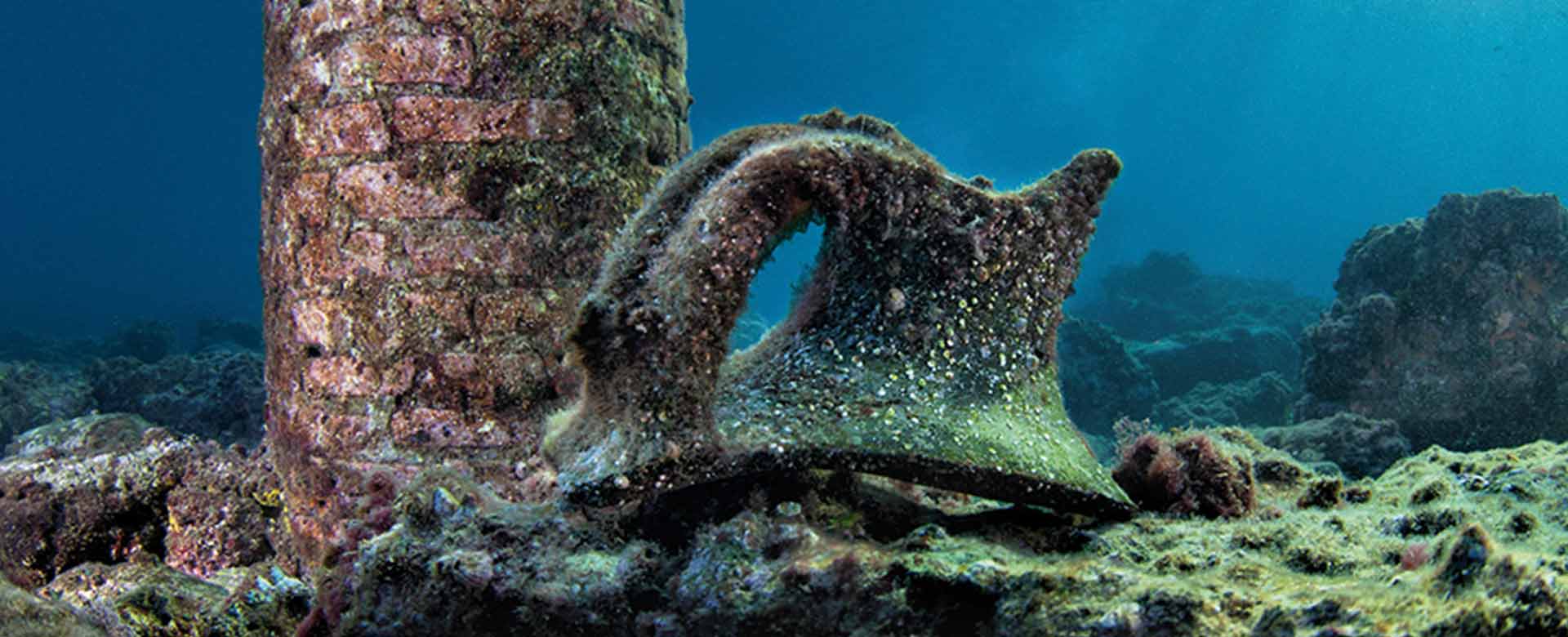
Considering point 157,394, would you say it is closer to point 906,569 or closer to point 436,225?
point 436,225

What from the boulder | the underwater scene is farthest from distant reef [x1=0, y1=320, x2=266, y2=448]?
the boulder

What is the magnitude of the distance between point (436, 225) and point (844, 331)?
4.46 feet

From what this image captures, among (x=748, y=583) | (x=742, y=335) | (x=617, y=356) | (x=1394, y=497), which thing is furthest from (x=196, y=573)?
(x=742, y=335)

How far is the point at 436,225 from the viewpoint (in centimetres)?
234

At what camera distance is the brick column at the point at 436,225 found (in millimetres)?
2330

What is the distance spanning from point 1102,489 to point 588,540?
0.98 m

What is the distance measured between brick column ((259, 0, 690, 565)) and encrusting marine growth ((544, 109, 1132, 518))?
791 millimetres

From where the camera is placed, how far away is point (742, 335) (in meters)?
21.7

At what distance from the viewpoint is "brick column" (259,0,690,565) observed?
7.64 feet

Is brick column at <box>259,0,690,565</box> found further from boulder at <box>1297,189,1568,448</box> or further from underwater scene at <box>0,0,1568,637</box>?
boulder at <box>1297,189,1568,448</box>

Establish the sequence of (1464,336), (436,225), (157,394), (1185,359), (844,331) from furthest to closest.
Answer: (1185,359) < (157,394) < (1464,336) < (436,225) < (844,331)

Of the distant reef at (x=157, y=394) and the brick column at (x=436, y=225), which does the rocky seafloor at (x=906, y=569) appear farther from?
the distant reef at (x=157, y=394)

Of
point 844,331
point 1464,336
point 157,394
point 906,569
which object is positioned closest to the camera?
point 906,569

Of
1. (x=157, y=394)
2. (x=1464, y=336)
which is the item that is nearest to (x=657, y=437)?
(x=1464, y=336)
